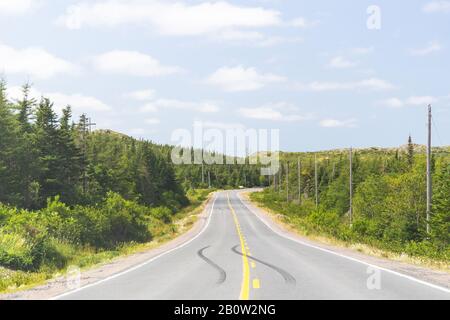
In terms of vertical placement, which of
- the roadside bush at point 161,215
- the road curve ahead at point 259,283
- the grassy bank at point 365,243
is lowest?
the roadside bush at point 161,215

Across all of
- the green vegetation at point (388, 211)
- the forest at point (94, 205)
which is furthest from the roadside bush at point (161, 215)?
the green vegetation at point (388, 211)

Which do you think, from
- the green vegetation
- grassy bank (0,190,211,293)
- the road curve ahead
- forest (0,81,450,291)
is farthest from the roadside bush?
the road curve ahead

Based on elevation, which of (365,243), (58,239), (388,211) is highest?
(58,239)

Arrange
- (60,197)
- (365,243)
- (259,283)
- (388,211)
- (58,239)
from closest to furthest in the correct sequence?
(259,283) < (58,239) < (365,243) < (60,197) < (388,211)

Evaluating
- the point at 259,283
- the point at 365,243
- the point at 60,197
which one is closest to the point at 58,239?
the point at 259,283

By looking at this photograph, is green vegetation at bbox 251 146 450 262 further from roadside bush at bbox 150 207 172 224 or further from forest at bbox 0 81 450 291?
roadside bush at bbox 150 207 172 224

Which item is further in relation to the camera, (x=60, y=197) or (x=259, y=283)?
(x=60, y=197)

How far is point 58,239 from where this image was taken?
2742 cm

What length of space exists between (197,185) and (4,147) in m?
123

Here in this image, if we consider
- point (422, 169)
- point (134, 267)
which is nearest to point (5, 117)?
point (134, 267)

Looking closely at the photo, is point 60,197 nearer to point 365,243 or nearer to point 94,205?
point 94,205

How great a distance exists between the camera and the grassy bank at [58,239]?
18.5 meters

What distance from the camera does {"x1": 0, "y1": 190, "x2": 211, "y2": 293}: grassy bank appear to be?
60.7 ft

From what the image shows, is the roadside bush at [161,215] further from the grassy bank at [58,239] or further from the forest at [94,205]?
the grassy bank at [58,239]
